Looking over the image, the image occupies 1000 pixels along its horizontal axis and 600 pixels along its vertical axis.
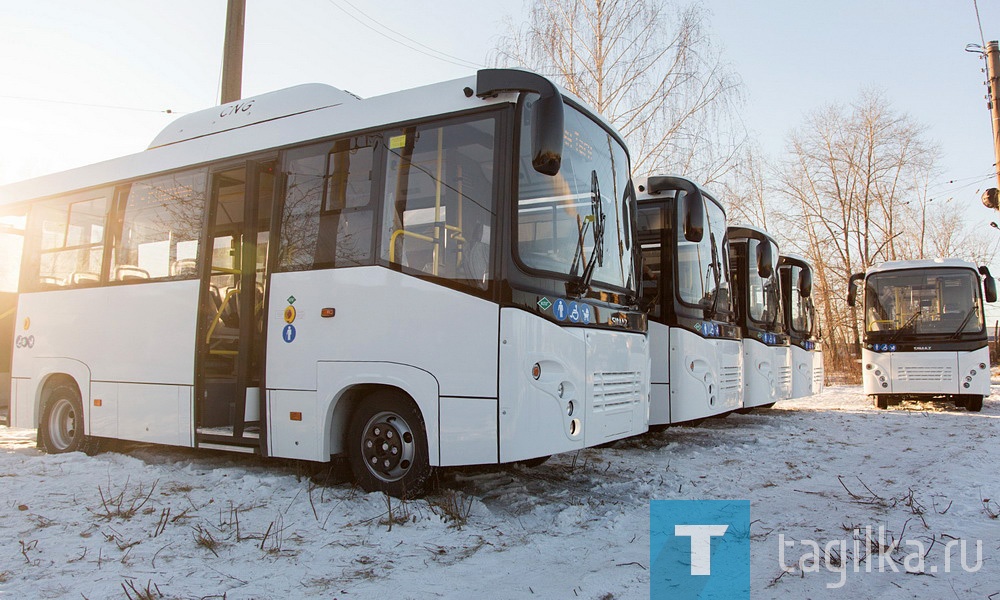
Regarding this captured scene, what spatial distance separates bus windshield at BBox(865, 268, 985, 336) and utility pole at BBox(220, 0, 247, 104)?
14.0 metres

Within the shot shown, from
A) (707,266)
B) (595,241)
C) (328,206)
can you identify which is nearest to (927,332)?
(707,266)

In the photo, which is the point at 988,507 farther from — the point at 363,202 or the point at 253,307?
the point at 253,307

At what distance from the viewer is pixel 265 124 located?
23.2ft

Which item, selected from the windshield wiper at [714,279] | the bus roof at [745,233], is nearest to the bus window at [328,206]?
the windshield wiper at [714,279]

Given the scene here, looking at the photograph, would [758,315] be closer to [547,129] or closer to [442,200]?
[442,200]

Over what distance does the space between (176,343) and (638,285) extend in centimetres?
467

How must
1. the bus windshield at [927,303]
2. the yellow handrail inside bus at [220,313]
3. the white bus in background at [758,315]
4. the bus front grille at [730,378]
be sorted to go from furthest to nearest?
the bus windshield at [927,303], the white bus in background at [758,315], the bus front grille at [730,378], the yellow handrail inside bus at [220,313]

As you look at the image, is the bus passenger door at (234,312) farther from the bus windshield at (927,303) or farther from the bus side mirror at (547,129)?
the bus windshield at (927,303)

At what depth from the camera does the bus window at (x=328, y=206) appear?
6027 mm

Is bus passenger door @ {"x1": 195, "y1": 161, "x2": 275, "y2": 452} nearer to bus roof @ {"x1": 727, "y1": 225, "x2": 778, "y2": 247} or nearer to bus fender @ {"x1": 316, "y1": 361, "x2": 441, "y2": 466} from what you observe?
bus fender @ {"x1": 316, "y1": 361, "x2": 441, "y2": 466}

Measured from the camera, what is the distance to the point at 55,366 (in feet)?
28.2

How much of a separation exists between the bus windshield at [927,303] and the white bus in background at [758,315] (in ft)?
13.2

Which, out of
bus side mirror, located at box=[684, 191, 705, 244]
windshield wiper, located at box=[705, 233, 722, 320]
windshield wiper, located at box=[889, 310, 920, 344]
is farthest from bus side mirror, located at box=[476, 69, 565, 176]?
windshield wiper, located at box=[889, 310, 920, 344]

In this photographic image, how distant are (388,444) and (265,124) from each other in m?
3.44
